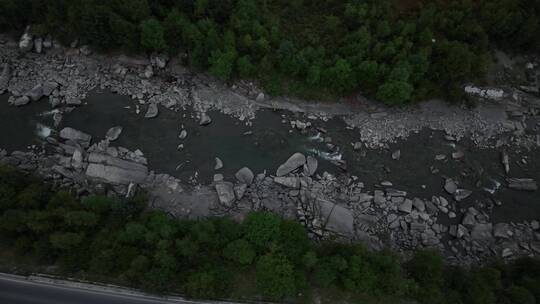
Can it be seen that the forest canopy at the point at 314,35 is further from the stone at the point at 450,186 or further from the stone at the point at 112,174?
the stone at the point at 112,174

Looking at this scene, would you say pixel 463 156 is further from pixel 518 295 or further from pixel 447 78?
pixel 518 295

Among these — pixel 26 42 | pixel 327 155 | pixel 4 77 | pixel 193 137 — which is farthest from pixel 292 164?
pixel 26 42

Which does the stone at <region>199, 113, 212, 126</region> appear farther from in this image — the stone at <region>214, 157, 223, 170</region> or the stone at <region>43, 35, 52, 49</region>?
the stone at <region>43, 35, 52, 49</region>

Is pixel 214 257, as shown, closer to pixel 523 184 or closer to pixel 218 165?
pixel 218 165

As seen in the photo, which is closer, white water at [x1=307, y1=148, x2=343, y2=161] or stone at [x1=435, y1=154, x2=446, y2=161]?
white water at [x1=307, y1=148, x2=343, y2=161]

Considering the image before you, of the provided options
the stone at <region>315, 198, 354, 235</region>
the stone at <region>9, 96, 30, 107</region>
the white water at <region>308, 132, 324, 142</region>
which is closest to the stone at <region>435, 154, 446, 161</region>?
the stone at <region>315, 198, 354, 235</region>

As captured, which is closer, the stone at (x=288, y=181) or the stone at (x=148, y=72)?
the stone at (x=288, y=181)

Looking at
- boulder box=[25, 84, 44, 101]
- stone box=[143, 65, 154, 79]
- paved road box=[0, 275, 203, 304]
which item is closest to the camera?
paved road box=[0, 275, 203, 304]

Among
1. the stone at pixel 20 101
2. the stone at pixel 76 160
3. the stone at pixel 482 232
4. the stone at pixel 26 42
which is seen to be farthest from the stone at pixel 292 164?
the stone at pixel 26 42
